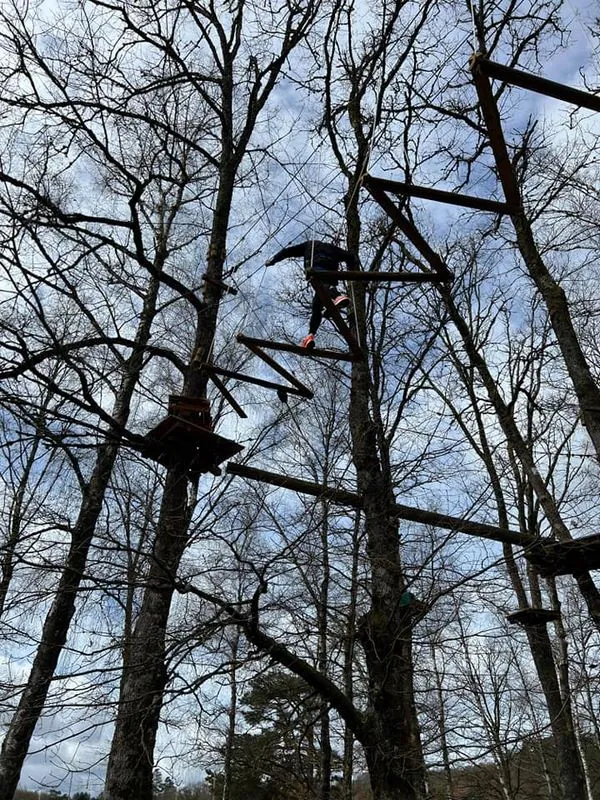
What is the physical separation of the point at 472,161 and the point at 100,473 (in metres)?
6.52

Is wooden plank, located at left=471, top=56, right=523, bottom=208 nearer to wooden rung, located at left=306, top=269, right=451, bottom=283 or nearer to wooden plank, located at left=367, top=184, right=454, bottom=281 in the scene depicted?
wooden plank, located at left=367, top=184, right=454, bottom=281

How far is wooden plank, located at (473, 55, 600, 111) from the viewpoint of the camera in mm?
3125

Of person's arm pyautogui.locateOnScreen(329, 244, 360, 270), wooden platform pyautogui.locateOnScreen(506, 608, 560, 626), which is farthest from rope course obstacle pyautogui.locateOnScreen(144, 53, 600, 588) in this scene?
wooden platform pyautogui.locateOnScreen(506, 608, 560, 626)

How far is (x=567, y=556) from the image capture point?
575cm

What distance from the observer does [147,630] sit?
4.81m

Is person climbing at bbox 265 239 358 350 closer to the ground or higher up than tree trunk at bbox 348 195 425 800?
higher up

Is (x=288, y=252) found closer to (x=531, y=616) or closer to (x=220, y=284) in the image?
(x=220, y=284)

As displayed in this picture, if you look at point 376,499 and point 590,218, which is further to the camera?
point 590,218

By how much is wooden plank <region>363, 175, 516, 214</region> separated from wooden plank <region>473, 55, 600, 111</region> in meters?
0.59

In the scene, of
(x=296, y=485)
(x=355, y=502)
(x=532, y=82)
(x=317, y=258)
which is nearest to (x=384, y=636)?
(x=355, y=502)

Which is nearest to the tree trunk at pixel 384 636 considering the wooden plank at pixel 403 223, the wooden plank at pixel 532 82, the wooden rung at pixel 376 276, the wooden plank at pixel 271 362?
the wooden plank at pixel 271 362

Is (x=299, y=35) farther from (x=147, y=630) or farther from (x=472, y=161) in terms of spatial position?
(x=147, y=630)

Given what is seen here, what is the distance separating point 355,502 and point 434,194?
2.96 meters

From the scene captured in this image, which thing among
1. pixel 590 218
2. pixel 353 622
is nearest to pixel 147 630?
pixel 353 622
